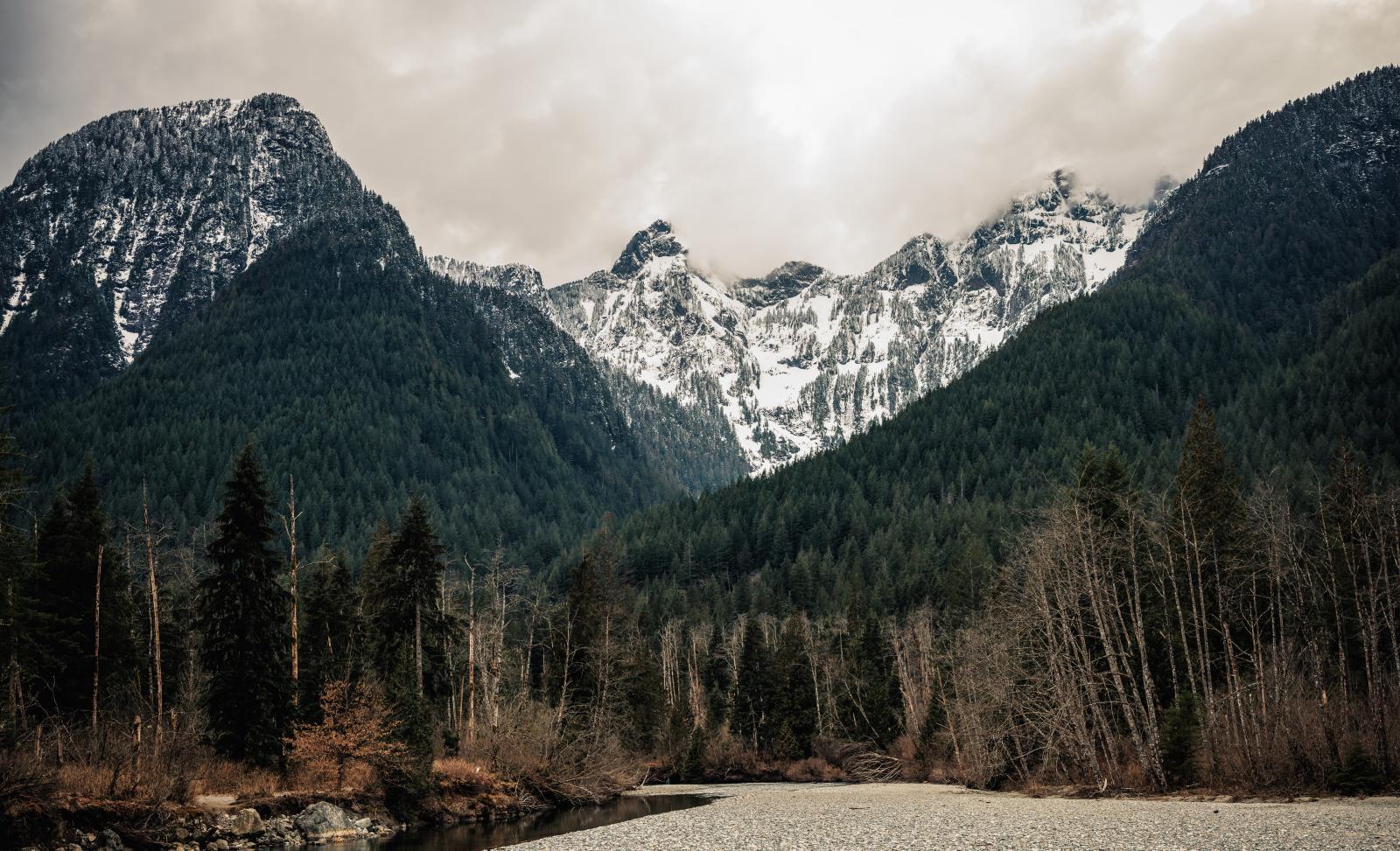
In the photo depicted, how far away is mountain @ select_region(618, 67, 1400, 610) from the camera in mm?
117438

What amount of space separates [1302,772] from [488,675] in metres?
40.6

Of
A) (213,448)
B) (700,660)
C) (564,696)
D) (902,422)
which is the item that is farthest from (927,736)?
(213,448)

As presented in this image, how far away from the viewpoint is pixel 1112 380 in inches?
6614

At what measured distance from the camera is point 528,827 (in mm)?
32375

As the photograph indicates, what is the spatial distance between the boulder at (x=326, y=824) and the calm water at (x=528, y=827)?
1.49 meters

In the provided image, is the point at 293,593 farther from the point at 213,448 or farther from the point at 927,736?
the point at 213,448

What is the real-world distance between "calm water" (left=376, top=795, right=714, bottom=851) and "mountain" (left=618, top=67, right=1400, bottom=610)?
5467cm

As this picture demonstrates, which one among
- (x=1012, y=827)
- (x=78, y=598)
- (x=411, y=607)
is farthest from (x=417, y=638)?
(x=1012, y=827)

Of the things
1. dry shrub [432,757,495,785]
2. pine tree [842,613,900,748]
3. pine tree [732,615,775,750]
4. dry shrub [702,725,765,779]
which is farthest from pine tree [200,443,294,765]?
pine tree [732,615,775,750]

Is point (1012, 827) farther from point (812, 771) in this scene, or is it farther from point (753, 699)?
point (753, 699)

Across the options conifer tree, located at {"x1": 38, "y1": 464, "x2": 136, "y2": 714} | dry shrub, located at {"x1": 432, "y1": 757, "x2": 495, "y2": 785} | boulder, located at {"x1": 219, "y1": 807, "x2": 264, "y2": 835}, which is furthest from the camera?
dry shrub, located at {"x1": 432, "y1": 757, "x2": 495, "y2": 785}

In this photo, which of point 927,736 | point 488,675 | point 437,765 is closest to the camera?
point 437,765

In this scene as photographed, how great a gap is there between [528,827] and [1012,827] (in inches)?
710

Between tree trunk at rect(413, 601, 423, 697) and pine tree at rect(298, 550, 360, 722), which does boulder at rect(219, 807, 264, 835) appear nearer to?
tree trunk at rect(413, 601, 423, 697)
